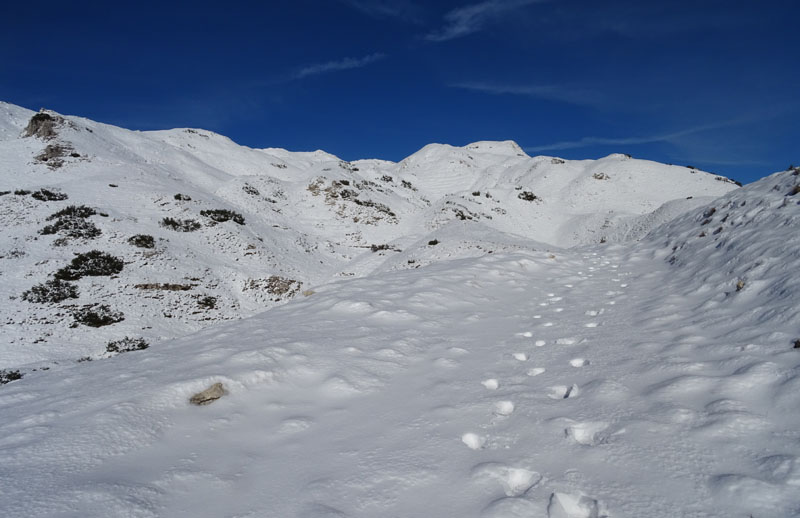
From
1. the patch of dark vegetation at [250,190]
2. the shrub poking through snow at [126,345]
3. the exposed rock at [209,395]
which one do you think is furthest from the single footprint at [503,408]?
the patch of dark vegetation at [250,190]

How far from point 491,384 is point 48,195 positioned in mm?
36436

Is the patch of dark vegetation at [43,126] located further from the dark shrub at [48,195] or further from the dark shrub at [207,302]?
the dark shrub at [207,302]

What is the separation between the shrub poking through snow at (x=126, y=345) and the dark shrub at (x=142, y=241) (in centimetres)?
938

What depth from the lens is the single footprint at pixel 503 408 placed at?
573 centimetres

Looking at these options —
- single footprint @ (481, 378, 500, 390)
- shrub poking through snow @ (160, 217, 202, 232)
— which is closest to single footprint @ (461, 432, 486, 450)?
single footprint @ (481, 378, 500, 390)

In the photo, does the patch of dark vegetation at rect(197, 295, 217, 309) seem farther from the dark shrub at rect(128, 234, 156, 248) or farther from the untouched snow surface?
the untouched snow surface

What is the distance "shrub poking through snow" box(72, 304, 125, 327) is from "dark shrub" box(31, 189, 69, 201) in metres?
16.3

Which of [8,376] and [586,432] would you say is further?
[8,376]

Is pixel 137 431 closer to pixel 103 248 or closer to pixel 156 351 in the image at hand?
pixel 156 351

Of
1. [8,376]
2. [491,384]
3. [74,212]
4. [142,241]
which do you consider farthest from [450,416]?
[74,212]

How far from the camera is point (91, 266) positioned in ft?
71.3

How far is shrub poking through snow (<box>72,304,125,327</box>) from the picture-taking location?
18.0 metres

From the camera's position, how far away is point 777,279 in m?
8.00

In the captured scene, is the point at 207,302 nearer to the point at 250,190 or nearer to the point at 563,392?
the point at 563,392
